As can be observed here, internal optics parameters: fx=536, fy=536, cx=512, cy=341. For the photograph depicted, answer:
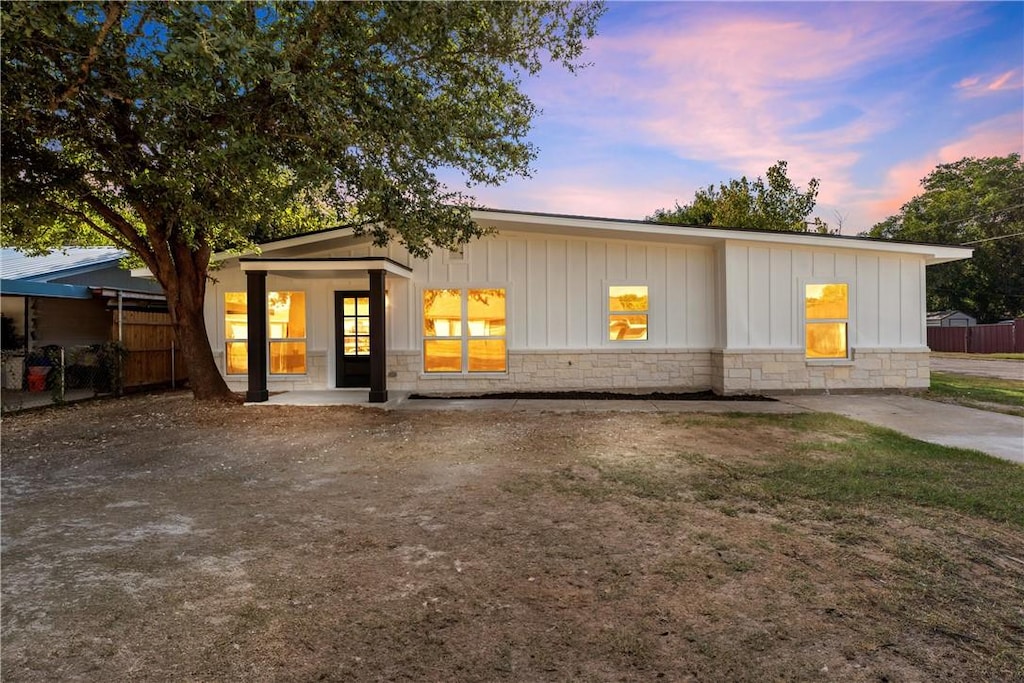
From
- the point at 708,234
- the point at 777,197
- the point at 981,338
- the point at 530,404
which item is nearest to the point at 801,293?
the point at 708,234

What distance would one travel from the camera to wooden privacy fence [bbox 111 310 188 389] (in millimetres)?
12578

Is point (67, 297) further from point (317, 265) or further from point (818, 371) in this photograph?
point (818, 371)

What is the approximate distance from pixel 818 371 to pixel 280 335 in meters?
11.5

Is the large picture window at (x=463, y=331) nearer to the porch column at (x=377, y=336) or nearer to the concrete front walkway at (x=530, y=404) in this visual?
the concrete front walkway at (x=530, y=404)

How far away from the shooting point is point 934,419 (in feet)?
26.3

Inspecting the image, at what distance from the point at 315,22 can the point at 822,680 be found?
24.0ft

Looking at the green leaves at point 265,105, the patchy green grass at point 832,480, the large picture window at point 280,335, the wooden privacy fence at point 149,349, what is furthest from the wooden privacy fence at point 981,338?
the wooden privacy fence at point 149,349

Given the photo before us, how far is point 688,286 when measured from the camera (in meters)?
11.4

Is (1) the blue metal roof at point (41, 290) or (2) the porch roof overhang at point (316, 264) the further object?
(1) the blue metal roof at point (41, 290)

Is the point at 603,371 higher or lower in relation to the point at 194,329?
lower

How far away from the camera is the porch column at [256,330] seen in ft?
32.9

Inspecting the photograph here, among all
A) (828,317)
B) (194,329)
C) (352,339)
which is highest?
(828,317)

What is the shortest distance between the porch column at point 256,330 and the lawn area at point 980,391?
12.8 meters

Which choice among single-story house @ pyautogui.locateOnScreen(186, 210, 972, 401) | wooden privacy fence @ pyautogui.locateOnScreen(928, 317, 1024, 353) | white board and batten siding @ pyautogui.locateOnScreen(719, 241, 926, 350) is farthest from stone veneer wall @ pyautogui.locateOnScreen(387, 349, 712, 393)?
wooden privacy fence @ pyautogui.locateOnScreen(928, 317, 1024, 353)
